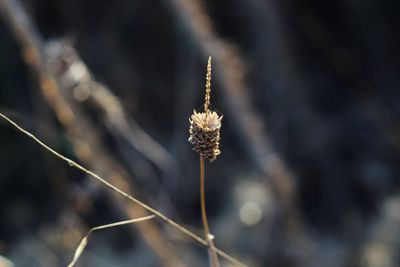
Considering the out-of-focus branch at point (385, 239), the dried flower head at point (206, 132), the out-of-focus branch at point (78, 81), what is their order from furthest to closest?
the out-of-focus branch at point (385, 239)
the out-of-focus branch at point (78, 81)
the dried flower head at point (206, 132)

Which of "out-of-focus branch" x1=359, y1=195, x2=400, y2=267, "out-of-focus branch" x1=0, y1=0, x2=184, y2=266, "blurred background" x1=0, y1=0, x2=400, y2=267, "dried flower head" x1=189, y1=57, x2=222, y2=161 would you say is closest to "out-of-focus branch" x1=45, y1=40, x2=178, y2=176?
"out-of-focus branch" x1=0, y1=0, x2=184, y2=266

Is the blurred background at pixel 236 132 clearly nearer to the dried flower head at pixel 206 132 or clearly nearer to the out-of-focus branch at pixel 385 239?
the out-of-focus branch at pixel 385 239

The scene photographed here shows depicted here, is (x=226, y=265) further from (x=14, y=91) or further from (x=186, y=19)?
(x=14, y=91)

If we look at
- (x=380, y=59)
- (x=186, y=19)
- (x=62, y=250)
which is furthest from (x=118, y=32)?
(x=380, y=59)

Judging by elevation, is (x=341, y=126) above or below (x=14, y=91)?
above

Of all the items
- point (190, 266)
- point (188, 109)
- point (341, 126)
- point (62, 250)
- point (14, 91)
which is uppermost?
point (341, 126)

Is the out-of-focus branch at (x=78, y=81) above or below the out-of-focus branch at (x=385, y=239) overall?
below

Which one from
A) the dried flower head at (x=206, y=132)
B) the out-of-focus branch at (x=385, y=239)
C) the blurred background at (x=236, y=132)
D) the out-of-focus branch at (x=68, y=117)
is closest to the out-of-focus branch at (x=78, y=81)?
the out-of-focus branch at (x=68, y=117)

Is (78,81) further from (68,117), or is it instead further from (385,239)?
(385,239)
